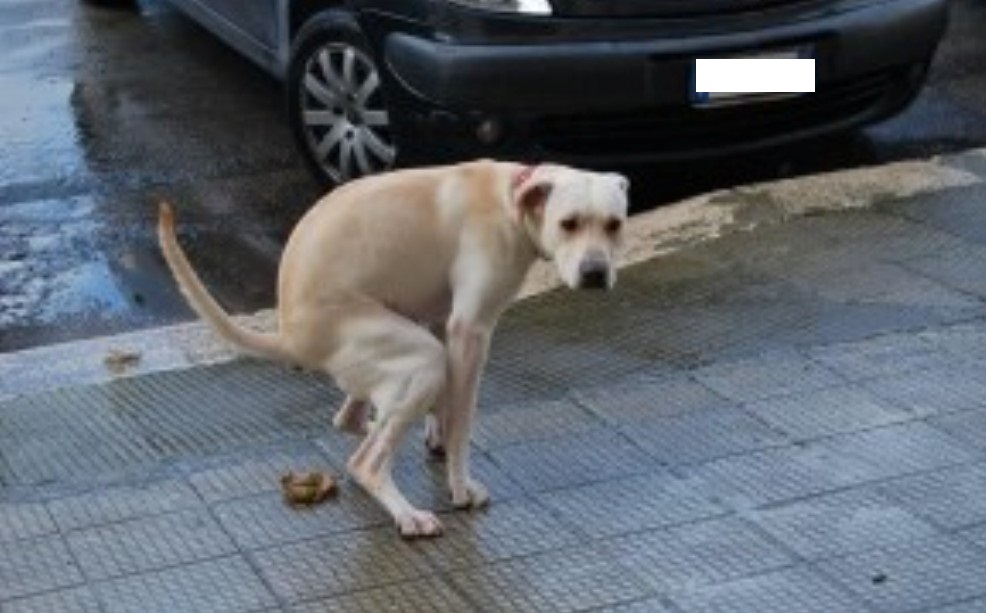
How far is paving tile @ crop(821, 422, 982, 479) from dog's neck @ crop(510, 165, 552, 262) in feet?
3.43

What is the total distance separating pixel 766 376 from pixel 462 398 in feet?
4.11

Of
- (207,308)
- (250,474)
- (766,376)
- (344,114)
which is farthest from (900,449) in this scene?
(344,114)

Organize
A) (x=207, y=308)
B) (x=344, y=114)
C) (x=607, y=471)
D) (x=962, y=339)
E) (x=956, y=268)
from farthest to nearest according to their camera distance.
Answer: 1. (x=344, y=114)
2. (x=956, y=268)
3. (x=962, y=339)
4. (x=607, y=471)
5. (x=207, y=308)

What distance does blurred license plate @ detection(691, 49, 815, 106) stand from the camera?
720cm

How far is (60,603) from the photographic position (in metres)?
4.43


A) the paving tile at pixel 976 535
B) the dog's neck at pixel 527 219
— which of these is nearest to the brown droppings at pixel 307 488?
the dog's neck at pixel 527 219

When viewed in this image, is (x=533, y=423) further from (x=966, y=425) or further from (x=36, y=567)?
(x=36, y=567)

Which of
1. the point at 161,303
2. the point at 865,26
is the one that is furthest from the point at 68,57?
the point at 865,26

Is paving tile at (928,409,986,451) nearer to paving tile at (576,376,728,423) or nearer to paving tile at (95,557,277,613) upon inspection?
paving tile at (576,376,728,423)

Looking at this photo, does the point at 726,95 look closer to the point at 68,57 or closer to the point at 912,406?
the point at 912,406

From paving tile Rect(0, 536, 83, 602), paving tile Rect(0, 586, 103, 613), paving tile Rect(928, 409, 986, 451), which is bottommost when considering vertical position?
paving tile Rect(928, 409, 986, 451)

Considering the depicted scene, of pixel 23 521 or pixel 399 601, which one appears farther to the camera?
pixel 23 521

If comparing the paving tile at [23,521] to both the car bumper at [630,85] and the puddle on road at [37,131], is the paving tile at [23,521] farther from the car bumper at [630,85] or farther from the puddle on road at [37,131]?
the puddle on road at [37,131]

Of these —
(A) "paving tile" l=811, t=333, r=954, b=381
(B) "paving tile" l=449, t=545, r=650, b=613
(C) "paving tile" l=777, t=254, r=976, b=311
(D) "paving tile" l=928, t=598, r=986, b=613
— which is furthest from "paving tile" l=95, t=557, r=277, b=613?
(C) "paving tile" l=777, t=254, r=976, b=311
